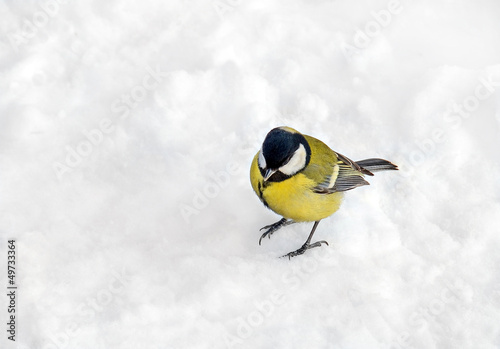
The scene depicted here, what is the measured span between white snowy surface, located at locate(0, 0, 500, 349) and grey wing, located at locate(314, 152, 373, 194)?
0.24 m

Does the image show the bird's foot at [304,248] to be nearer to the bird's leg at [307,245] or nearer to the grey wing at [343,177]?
the bird's leg at [307,245]

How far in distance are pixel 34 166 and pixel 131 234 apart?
3.01 feet

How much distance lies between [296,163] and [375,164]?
0.80 metres

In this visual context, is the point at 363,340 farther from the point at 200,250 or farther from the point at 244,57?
the point at 244,57

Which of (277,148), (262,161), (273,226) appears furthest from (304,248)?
(277,148)

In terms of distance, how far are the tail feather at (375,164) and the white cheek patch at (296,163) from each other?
61 centimetres

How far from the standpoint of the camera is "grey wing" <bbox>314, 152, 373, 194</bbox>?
135 inches

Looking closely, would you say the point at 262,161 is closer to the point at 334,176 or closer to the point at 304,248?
the point at 334,176

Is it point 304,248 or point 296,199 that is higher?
point 296,199

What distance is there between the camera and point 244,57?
14.7ft

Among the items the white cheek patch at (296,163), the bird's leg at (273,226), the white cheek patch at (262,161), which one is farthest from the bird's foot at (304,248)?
the white cheek patch at (262,161)

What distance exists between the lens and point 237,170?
392 centimetres

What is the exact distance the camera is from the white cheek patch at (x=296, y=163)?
3.18m

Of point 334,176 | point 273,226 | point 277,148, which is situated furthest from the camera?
point 273,226
